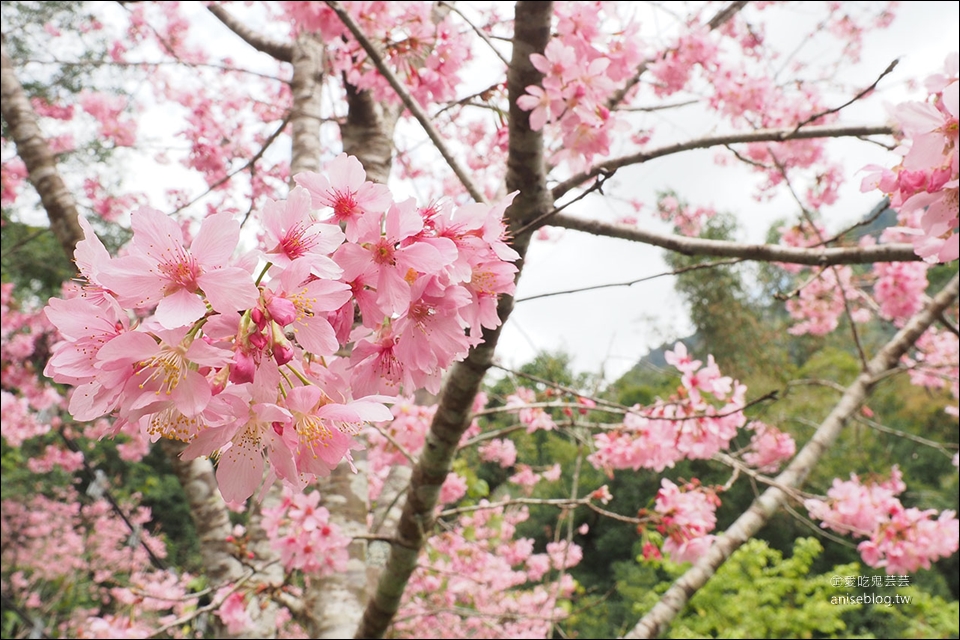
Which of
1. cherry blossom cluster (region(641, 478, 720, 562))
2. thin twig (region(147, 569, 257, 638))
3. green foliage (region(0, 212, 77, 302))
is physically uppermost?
green foliage (region(0, 212, 77, 302))

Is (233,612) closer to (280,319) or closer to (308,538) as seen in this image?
(308,538)

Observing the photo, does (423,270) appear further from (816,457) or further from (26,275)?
(26,275)

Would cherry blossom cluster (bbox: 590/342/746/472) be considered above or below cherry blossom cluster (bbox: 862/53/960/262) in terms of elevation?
above

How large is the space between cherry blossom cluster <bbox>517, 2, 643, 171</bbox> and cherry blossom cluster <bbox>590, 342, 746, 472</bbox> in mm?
1139

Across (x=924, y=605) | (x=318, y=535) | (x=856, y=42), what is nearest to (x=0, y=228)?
(x=318, y=535)

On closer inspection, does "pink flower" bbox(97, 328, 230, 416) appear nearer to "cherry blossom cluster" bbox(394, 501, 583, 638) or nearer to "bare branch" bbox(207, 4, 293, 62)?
"bare branch" bbox(207, 4, 293, 62)

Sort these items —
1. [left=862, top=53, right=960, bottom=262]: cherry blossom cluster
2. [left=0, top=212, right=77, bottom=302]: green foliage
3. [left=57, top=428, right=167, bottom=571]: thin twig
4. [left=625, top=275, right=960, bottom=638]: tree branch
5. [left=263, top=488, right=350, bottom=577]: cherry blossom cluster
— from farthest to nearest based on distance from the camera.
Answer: [left=0, top=212, right=77, bottom=302]: green foliage < [left=57, top=428, right=167, bottom=571]: thin twig < [left=625, top=275, right=960, bottom=638]: tree branch < [left=263, top=488, right=350, bottom=577]: cherry blossom cluster < [left=862, top=53, right=960, bottom=262]: cherry blossom cluster

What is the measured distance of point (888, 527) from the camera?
Result: 2604 millimetres

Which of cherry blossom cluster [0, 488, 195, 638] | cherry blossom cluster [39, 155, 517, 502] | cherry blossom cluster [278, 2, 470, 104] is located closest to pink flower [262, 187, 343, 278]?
cherry blossom cluster [39, 155, 517, 502]

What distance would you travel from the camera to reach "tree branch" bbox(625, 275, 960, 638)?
2352 millimetres

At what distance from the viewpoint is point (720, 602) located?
5.78m

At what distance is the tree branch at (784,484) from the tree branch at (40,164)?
2845mm

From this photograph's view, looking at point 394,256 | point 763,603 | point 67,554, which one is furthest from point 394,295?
point 67,554

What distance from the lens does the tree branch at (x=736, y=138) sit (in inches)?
58.5
